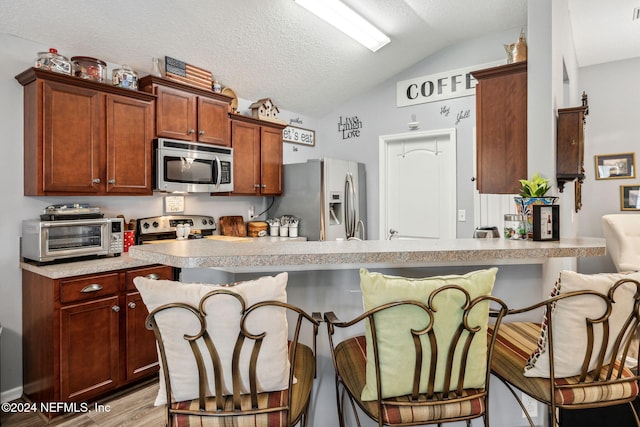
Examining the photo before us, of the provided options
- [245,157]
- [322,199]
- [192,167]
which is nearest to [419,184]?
[322,199]

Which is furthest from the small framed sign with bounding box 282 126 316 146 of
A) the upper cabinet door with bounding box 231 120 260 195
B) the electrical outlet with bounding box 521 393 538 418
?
the electrical outlet with bounding box 521 393 538 418

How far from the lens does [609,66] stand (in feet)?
14.2

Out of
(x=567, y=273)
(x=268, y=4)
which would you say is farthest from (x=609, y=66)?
(x=567, y=273)

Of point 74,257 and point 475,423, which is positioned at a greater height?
point 74,257

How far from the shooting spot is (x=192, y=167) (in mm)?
3238

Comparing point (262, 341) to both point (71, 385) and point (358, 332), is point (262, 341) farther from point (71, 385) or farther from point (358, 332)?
point (71, 385)

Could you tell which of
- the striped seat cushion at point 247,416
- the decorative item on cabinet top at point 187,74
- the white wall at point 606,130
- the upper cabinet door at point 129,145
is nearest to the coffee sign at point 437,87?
the white wall at point 606,130

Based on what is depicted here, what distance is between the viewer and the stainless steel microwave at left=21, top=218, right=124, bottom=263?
7.77 ft

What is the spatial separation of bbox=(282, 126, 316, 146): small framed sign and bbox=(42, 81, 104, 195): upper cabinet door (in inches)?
86.0

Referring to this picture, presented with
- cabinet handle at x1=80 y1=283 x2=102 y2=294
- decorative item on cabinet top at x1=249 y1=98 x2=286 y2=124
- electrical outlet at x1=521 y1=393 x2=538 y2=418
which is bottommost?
electrical outlet at x1=521 y1=393 x2=538 y2=418

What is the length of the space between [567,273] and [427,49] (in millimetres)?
3629

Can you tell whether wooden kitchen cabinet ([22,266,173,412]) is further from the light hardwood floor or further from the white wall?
the white wall

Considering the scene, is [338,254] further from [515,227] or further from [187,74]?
[187,74]

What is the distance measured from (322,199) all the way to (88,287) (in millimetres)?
2270
